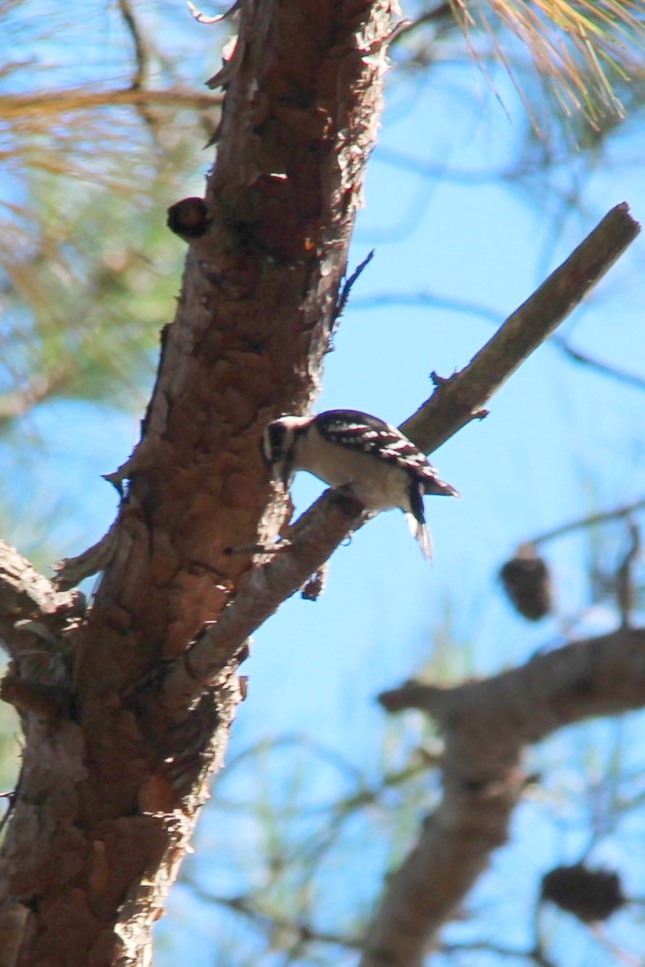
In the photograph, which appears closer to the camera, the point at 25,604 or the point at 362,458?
the point at 25,604

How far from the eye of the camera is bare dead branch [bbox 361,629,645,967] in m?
2.06

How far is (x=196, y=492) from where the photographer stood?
4.39 feet

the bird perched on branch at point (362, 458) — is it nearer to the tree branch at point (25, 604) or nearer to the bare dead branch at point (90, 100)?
the tree branch at point (25, 604)

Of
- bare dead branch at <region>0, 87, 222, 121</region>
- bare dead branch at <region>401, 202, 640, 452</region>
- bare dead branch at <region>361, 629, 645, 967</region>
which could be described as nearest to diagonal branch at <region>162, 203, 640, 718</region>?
bare dead branch at <region>401, 202, 640, 452</region>

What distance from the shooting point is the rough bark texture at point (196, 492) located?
49.7 inches

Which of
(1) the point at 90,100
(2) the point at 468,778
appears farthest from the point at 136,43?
(2) the point at 468,778

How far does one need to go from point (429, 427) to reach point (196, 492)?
0.32 metres

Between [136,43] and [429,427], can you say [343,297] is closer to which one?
[429,427]

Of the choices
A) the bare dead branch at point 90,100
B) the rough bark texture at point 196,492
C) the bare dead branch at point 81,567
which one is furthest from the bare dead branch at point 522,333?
the bare dead branch at point 90,100

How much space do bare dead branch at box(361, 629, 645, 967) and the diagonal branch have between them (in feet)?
2.53

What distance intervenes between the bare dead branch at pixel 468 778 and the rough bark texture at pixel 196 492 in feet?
2.90

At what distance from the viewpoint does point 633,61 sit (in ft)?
5.28

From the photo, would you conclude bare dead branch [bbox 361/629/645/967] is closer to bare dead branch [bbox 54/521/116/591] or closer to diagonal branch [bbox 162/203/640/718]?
diagonal branch [bbox 162/203/640/718]

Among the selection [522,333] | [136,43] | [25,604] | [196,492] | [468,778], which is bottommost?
[25,604]
